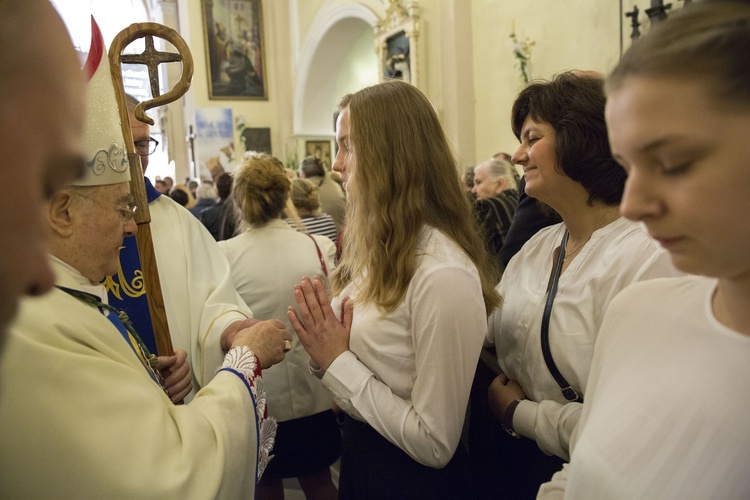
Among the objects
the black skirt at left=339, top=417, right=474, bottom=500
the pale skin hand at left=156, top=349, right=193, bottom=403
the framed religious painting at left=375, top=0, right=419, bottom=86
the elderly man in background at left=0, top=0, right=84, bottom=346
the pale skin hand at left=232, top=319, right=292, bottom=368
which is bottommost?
the black skirt at left=339, top=417, right=474, bottom=500

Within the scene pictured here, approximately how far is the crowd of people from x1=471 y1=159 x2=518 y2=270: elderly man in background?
97 centimetres

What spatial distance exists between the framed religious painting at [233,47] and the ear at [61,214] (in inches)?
575

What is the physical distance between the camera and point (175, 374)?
1.73m

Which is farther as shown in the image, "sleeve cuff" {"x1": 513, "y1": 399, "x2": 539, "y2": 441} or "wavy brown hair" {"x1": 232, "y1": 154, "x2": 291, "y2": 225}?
"wavy brown hair" {"x1": 232, "y1": 154, "x2": 291, "y2": 225}

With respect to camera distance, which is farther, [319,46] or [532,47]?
[319,46]

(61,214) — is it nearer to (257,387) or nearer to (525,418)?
(257,387)

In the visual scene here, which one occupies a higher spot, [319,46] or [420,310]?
[319,46]

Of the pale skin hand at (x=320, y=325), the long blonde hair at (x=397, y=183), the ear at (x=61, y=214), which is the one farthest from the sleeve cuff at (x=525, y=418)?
the ear at (x=61, y=214)

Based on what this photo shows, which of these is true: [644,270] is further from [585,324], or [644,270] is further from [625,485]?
[625,485]

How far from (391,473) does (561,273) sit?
0.74 metres

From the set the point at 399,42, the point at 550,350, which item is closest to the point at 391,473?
the point at 550,350

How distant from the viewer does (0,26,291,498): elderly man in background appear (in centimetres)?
97

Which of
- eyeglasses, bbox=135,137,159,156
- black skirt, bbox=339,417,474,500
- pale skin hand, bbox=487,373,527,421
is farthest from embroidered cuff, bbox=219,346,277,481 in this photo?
eyeglasses, bbox=135,137,159,156

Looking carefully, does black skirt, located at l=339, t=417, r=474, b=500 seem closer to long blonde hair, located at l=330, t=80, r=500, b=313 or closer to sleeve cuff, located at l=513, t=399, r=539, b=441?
sleeve cuff, located at l=513, t=399, r=539, b=441
